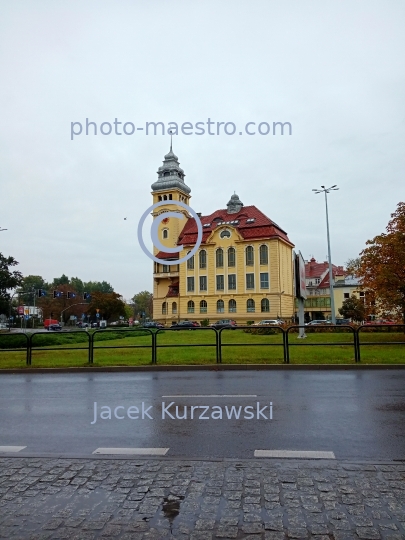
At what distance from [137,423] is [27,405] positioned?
2898 millimetres

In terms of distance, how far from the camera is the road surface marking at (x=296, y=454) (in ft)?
17.5

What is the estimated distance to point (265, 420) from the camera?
717 centimetres

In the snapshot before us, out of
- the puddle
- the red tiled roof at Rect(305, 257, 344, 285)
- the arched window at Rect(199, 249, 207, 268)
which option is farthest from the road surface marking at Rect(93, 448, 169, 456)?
the red tiled roof at Rect(305, 257, 344, 285)

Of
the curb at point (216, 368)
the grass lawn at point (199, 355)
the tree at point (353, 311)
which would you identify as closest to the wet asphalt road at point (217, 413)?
the curb at point (216, 368)

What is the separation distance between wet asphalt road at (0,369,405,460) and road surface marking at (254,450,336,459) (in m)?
0.14

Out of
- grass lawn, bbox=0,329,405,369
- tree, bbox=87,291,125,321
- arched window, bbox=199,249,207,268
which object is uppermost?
arched window, bbox=199,249,207,268

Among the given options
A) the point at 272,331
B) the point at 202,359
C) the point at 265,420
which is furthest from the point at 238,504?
the point at 272,331

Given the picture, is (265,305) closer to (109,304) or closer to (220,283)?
(220,283)

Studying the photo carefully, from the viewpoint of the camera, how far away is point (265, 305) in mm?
67438

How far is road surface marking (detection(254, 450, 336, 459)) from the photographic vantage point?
17.5 feet

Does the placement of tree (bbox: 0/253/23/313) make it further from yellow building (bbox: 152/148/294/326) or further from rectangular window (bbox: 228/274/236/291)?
rectangular window (bbox: 228/274/236/291)

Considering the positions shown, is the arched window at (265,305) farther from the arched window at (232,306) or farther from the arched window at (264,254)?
the arched window at (264,254)

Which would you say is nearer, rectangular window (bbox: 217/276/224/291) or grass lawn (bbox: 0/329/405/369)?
grass lawn (bbox: 0/329/405/369)

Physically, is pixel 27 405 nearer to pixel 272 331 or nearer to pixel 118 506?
pixel 118 506
